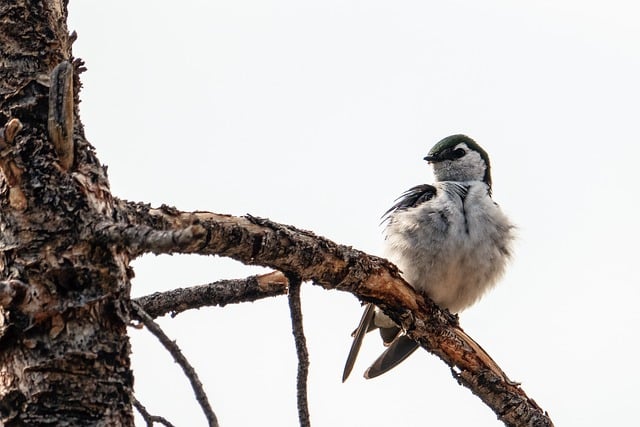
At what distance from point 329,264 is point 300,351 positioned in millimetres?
655

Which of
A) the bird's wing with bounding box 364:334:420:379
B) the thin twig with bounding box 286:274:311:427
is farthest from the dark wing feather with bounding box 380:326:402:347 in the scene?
the thin twig with bounding box 286:274:311:427

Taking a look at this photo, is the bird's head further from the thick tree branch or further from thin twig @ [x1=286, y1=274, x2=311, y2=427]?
thin twig @ [x1=286, y1=274, x2=311, y2=427]

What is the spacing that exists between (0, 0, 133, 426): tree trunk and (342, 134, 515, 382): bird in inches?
137

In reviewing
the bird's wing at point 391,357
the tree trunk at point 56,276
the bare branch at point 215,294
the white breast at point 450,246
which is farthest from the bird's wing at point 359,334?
the tree trunk at point 56,276

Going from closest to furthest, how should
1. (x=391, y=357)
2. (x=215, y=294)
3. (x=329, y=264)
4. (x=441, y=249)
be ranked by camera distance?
(x=329, y=264) < (x=215, y=294) < (x=441, y=249) < (x=391, y=357)

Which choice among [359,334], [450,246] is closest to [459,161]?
[450,246]

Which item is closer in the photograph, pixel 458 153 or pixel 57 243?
pixel 57 243

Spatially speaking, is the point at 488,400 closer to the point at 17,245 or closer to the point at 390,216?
the point at 390,216

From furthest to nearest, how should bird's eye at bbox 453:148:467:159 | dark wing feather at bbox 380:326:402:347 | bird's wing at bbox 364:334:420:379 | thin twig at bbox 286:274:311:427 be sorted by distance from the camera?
bird's eye at bbox 453:148:467:159, dark wing feather at bbox 380:326:402:347, bird's wing at bbox 364:334:420:379, thin twig at bbox 286:274:311:427

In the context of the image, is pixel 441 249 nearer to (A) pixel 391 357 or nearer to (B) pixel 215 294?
(A) pixel 391 357

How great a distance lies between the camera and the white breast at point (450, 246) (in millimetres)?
6781

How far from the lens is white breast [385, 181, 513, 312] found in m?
6.78

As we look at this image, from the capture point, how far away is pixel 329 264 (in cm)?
438

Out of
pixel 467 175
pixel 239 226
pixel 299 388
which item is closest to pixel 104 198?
pixel 239 226
